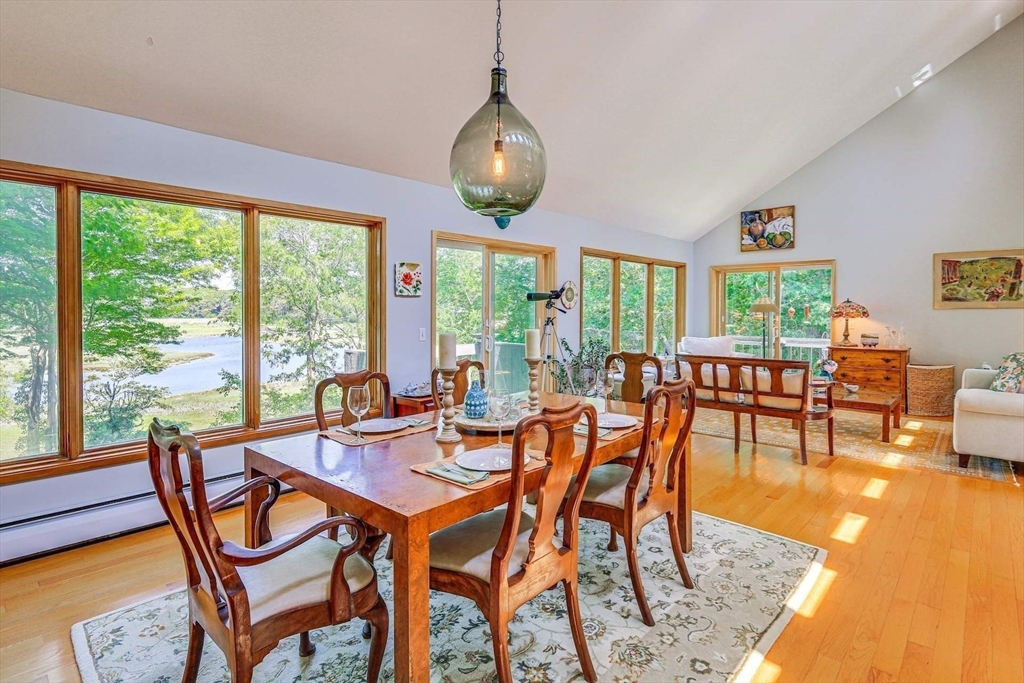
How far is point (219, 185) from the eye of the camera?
3299mm

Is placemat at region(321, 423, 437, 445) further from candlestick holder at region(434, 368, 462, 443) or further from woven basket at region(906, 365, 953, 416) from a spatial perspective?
woven basket at region(906, 365, 953, 416)

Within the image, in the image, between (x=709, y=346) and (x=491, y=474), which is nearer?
(x=491, y=474)

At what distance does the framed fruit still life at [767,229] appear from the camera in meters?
7.41

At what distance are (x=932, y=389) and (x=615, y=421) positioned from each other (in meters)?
5.87

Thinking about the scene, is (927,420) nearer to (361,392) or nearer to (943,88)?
(943,88)

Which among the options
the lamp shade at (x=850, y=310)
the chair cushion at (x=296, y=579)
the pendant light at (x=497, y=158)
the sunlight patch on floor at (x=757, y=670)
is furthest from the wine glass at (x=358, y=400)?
the lamp shade at (x=850, y=310)

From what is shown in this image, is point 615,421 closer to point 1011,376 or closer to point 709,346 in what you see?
point 1011,376

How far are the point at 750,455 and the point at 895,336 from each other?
3.72m

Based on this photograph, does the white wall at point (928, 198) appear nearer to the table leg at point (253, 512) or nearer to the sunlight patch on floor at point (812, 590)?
the sunlight patch on floor at point (812, 590)

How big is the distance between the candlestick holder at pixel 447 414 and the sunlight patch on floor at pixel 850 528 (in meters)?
2.35

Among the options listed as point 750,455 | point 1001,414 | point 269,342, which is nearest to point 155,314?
point 269,342

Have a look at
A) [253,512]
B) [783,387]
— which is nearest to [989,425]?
[783,387]

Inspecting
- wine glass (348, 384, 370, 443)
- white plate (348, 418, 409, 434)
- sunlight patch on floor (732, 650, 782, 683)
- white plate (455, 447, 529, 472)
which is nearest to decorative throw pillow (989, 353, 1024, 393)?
sunlight patch on floor (732, 650, 782, 683)

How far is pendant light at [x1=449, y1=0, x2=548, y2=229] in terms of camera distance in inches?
70.7
